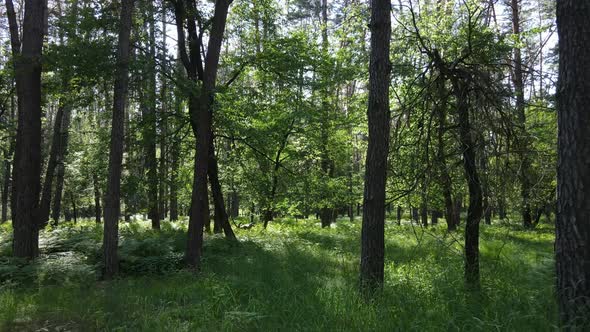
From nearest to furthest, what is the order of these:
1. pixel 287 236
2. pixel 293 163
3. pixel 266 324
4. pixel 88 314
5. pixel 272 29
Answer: pixel 266 324 < pixel 88 314 < pixel 272 29 < pixel 287 236 < pixel 293 163

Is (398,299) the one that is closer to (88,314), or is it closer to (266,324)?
(266,324)

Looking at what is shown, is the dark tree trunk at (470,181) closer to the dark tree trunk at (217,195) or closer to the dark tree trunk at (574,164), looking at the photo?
the dark tree trunk at (574,164)

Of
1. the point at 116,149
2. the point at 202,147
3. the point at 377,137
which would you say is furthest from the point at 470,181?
the point at 116,149

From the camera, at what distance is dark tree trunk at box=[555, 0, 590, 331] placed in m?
3.50

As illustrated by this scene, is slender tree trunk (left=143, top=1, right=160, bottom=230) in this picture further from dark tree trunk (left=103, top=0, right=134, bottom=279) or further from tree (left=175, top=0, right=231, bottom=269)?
tree (left=175, top=0, right=231, bottom=269)

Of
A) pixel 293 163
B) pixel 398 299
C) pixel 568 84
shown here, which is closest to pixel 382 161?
pixel 398 299

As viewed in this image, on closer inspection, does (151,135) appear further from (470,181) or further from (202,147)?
(470,181)

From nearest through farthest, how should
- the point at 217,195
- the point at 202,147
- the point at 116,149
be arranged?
the point at 116,149
the point at 202,147
the point at 217,195

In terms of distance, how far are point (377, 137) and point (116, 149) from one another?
5391mm

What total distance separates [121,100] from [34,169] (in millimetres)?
2811

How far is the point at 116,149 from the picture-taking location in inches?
319

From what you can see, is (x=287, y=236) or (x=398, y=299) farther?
(x=287, y=236)

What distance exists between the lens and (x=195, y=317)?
15.9 ft

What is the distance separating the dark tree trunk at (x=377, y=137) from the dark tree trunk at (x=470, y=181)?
3.19 feet
